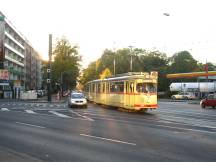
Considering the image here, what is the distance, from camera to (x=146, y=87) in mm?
30844

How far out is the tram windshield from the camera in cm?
3059

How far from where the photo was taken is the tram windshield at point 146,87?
3059 centimetres

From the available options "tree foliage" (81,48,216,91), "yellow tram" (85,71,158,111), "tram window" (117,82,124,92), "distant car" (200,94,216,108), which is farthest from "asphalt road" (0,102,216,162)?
"tree foliage" (81,48,216,91)

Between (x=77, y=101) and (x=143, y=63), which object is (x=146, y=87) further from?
(x=143, y=63)

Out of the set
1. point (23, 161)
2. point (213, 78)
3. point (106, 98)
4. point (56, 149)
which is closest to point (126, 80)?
point (106, 98)

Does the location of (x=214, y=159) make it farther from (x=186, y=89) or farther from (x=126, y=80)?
(x=186, y=89)

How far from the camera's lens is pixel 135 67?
4432 inches

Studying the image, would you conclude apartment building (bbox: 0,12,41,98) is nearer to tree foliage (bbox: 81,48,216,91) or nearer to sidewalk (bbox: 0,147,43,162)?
tree foliage (bbox: 81,48,216,91)

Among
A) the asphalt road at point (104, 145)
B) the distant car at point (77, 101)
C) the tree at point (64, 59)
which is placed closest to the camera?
the asphalt road at point (104, 145)

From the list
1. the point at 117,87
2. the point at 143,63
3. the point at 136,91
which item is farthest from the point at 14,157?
the point at 143,63

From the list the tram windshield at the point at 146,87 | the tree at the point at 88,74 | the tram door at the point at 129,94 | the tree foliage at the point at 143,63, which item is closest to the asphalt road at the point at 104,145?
the tram windshield at the point at 146,87

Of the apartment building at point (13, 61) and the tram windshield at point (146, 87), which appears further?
the apartment building at point (13, 61)

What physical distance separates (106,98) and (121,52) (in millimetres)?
79984

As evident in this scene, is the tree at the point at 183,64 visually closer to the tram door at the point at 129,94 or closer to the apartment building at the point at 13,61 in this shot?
the apartment building at the point at 13,61
